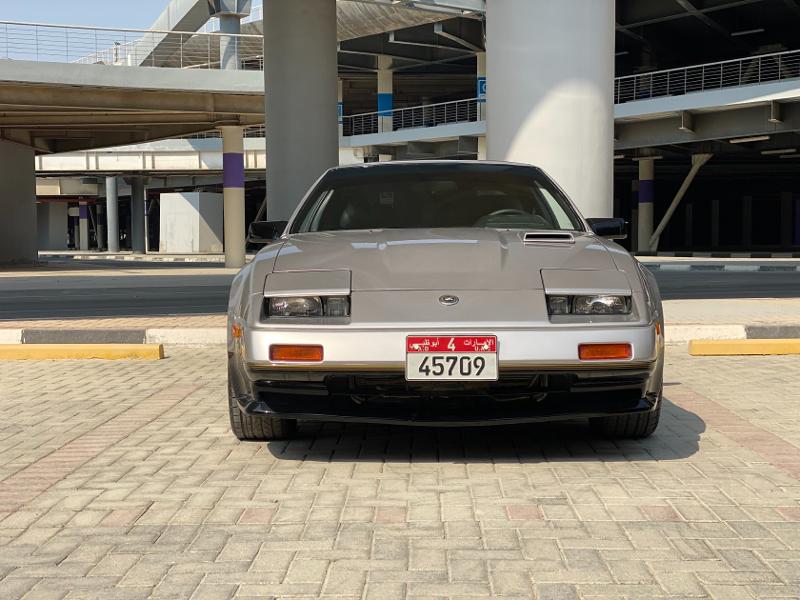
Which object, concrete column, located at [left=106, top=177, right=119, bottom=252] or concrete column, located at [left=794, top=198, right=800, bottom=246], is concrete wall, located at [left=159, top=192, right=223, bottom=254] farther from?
concrete column, located at [left=794, top=198, right=800, bottom=246]

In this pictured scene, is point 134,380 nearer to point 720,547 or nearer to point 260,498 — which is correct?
point 260,498

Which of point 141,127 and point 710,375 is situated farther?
point 141,127

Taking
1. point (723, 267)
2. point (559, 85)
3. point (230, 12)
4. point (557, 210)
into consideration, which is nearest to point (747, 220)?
point (230, 12)

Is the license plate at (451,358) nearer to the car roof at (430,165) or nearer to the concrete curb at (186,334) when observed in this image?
the car roof at (430,165)

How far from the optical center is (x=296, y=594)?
9.71ft

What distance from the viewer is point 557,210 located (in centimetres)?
621

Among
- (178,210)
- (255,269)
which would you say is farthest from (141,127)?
(255,269)

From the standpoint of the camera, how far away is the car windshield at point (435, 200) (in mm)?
5867

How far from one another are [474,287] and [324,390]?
806mm

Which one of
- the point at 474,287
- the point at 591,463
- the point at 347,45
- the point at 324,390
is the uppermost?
the point at 347,45

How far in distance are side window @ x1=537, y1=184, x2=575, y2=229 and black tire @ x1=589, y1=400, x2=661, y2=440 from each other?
4.14 feet

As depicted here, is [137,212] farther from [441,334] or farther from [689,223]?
[441,334]

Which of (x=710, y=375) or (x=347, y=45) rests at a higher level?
(x=347, y=45)

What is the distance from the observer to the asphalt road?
1386cm
